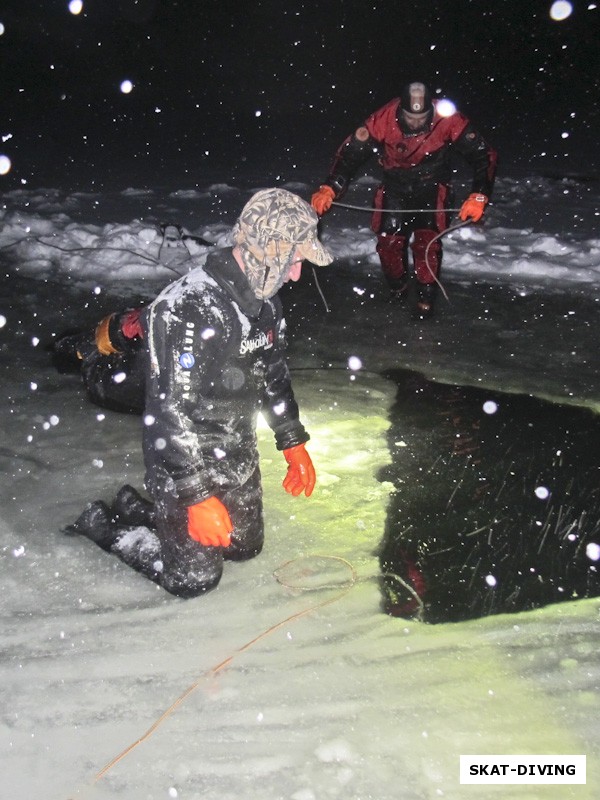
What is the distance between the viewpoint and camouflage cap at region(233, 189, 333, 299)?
292cm

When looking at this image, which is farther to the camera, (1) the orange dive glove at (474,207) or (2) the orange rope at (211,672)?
(1) the orange dive glove at (474,207)

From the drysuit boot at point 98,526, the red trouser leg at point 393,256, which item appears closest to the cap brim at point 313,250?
the drysuit boot at point 98,526

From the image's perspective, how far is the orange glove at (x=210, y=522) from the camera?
9.75ft

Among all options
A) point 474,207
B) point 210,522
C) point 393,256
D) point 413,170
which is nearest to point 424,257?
point 393,256

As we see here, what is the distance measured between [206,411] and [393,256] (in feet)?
12.8

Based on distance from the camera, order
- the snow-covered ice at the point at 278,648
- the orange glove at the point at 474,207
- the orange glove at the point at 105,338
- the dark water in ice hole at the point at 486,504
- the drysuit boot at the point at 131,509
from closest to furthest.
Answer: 1. the snow-covered ice at the point at 278,648
2. the dark water in ice hole at the point at 486,504
3. the drysuit boot at the point at 131,509
4. the orange glove at the point at 105,338
5. the orange glove at the point at 474,207

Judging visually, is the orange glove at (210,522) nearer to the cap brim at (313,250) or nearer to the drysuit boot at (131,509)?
the drysuit boot at (131,509)

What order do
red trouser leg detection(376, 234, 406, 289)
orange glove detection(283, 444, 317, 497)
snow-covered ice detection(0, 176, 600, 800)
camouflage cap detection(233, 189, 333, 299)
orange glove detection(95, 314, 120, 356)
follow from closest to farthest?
snow-covered ice detection(0, 176, 600, 800), camouflage cap detection(233, 189, 333, 299), orange glove detection(283, 444, 317, 497), orange glove detection(95, 314, 120, 356), red trouser leg detection(376, 234, 406, 289)

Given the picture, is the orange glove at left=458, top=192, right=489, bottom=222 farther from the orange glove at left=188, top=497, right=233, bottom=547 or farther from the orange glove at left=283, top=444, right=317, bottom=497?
the orange glove at left=188, top=497, right=233, bottom=547

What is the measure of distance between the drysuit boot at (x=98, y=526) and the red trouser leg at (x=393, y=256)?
3860mm

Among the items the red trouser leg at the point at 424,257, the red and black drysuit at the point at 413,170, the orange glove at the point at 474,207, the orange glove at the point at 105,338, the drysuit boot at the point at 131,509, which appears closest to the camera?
the drysuit boot at the point at 131,509

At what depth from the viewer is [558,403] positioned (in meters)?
5.13

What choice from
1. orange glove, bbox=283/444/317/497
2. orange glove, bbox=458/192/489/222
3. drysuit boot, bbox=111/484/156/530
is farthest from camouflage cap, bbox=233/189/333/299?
orange glove, bbox=458/192/489/222

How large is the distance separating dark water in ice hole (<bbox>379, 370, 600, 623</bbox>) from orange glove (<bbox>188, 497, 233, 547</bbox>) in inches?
31.8
